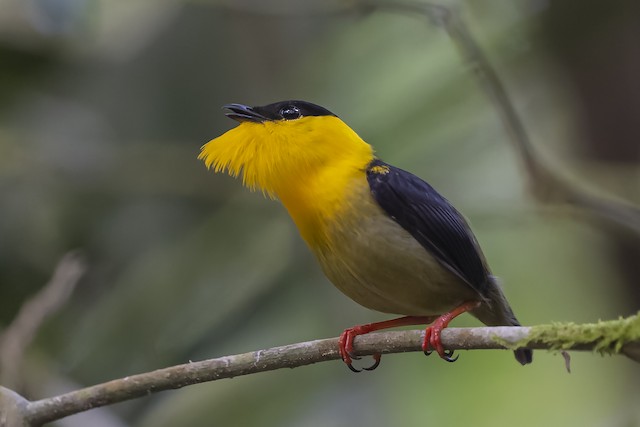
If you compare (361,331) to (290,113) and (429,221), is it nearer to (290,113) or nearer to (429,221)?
(429,221)

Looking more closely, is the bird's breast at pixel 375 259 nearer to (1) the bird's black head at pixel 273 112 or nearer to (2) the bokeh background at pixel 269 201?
(1) the bird's black head at pixel 273 112

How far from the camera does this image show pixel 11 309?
15.6 feet

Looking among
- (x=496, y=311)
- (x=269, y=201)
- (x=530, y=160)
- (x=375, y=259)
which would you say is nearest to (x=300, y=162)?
(x=375, y=259)

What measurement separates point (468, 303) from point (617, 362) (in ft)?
8.69

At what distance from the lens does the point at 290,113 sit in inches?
145

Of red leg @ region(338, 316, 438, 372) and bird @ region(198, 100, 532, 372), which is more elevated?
bird @ region(198, 100, 532, 372)

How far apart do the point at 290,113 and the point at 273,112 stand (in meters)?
0.07

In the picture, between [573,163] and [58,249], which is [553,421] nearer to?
[573,163]

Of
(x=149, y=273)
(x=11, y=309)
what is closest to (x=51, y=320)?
(x=11, y=309)

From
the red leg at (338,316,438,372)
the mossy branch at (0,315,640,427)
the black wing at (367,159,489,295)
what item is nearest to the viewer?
the mossy branch at (0,315,640,427)

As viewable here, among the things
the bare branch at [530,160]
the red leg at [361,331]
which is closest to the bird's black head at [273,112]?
the red leg at [361,331]

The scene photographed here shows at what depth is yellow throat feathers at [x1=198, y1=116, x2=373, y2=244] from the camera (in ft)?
11.1

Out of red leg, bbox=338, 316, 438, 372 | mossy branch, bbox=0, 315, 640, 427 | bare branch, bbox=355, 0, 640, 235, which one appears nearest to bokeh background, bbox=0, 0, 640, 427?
bare branch, bbox=355, 0, 640, 235

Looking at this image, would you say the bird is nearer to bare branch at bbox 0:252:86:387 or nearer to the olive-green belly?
the olive-green belly
